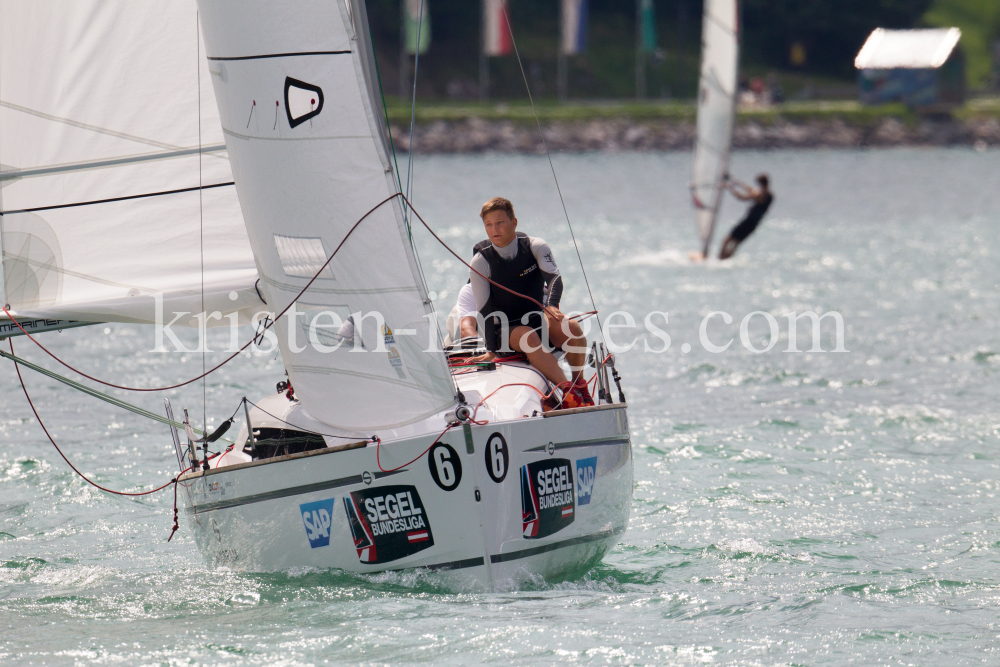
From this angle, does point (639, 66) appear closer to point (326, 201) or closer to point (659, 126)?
point (659, 126)

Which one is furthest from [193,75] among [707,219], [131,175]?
[707,219]

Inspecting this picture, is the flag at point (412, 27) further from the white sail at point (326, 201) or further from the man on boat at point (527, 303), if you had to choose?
the white sail at point (326, 201)

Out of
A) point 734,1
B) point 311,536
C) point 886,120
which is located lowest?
→ point 311,536

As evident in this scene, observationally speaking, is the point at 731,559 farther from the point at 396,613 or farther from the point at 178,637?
the point at 178,637

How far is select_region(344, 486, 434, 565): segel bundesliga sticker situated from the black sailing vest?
1686 mm

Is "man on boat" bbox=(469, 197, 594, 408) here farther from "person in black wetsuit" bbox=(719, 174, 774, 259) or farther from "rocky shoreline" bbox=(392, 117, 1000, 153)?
"rocky shoreline" bbox=(392, 117, 1000, 153)

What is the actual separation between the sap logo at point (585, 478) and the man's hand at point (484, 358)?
1.07m

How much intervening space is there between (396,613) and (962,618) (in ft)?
9.66

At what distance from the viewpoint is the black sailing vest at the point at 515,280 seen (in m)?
7.02

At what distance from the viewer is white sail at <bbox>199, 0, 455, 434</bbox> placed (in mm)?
5734

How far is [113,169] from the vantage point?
7.26m

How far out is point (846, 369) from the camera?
1320cm

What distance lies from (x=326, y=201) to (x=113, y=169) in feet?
7.01

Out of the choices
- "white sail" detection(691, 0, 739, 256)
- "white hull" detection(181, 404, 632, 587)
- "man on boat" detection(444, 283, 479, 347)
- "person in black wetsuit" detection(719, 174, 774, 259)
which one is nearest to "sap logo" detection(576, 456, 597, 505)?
"white hull" detection(181, 404, 632, 587)
